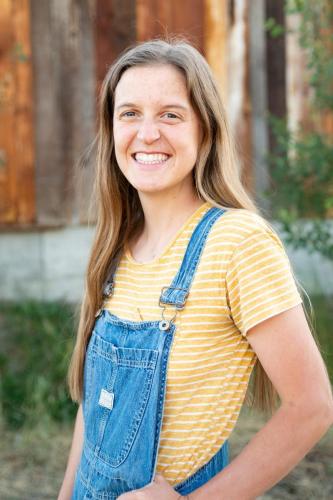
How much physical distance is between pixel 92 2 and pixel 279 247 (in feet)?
12.3

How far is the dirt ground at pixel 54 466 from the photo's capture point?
3.45 meters

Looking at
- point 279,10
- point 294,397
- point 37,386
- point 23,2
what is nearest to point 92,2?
point 23,2

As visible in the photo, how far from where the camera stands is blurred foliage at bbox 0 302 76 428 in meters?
4.28

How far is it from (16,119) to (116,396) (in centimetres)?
347

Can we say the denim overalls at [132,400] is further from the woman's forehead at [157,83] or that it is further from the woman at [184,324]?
the woman's forehead at [157,83]

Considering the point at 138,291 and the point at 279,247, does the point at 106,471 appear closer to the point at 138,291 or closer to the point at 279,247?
the point at 138,291

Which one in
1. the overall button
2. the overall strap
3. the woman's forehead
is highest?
the woman's forehead

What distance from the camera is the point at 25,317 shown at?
4801 millimetres

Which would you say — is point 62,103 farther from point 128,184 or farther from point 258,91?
point 128,184

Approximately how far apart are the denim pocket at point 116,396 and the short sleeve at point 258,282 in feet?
0.76

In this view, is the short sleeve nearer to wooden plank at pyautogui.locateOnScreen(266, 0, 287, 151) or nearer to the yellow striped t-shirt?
the yellow striped t-shirt

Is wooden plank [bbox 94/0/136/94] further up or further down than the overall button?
further up

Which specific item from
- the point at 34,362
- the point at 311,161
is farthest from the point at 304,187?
the point at 34,362

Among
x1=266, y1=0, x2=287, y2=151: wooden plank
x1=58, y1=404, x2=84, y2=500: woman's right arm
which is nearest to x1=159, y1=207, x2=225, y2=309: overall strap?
x1=58, y1=404, x2=84, y2=500: woman's right arm
